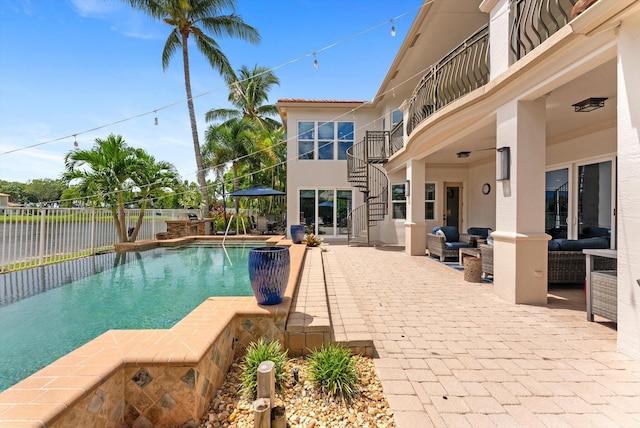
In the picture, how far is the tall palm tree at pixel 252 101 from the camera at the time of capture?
735 inches

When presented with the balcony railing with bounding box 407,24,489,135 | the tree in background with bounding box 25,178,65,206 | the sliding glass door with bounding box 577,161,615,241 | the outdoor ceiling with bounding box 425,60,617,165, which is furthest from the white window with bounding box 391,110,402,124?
the tree in background with bounding box 25,178,65,206

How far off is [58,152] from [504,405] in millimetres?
11885

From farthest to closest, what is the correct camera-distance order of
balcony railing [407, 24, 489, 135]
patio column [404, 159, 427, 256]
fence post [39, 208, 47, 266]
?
patio column [404, 159, 427, 256] → fence post [39, 208, 47, 266] → balcony railing [407, 24, 489, 135]

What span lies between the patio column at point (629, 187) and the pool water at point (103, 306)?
450cm

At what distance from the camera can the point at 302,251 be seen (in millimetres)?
7289

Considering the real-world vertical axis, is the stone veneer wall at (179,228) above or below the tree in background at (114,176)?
below

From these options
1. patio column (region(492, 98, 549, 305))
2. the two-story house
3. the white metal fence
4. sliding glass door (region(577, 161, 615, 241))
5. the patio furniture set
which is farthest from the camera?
sliding glass door (region(577, 161, 615, 241))

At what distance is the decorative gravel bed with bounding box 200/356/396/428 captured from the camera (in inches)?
74.5

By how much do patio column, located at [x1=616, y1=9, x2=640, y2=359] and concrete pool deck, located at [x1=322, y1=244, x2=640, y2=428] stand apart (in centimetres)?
38

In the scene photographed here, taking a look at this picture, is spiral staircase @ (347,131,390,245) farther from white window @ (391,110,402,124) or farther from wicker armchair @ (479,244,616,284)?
wicker armchair @ (479,244,616,284)

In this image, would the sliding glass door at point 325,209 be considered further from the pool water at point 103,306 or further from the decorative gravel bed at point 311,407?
the decorative gravel bed at point 311,407

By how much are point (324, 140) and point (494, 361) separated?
35.9 feet

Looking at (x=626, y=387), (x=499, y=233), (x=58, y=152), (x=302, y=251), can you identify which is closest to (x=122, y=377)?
(x=626, y=387)

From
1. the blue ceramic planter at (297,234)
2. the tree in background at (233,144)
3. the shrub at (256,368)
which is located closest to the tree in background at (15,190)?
the tree in background at (233,144)
